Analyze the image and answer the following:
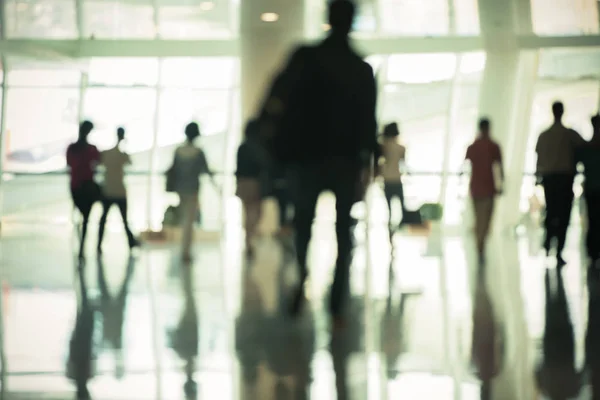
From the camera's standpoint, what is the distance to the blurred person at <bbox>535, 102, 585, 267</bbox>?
959cm

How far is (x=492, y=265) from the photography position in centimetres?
1036

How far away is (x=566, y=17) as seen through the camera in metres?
21.5

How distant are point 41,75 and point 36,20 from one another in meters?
3.46

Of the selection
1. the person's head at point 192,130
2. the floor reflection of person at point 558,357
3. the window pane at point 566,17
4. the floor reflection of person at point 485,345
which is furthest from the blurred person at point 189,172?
the window pane at point 566,17

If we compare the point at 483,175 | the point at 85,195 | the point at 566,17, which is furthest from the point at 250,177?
the point at 566,17

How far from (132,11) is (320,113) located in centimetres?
1877

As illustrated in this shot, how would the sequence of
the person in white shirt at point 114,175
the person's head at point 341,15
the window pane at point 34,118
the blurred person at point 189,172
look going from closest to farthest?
the person's head at point 341,15 → the blurred person at point 189,172 → the person in white shirt at point 114,175 → the window pane at point 34,118

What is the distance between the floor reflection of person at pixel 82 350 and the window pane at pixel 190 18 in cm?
1714

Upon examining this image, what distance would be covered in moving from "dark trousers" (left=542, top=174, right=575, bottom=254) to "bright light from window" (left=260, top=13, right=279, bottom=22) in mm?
7802

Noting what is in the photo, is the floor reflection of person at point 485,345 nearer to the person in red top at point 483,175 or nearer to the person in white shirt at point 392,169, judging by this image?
the person in red top at point 483,175

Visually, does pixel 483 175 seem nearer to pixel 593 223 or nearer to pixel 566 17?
pixel 593 223

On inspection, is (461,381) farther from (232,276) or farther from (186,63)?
(186,63)

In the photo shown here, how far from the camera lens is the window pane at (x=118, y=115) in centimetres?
2659

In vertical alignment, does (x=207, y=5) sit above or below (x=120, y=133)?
above
